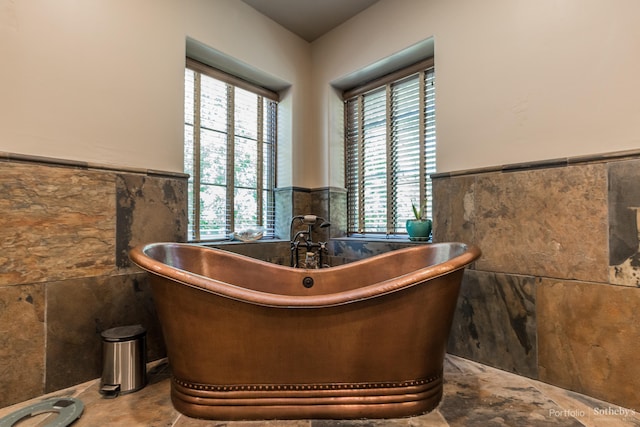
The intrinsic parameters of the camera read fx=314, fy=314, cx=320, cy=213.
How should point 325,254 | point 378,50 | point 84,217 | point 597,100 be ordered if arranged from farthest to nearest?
point 325,254, point 378,50, point 84,217, point 597,100

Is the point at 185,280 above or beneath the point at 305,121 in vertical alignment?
beneath

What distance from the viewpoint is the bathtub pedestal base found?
1.14 metres

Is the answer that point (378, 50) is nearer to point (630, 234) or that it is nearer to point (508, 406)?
Answer: point (630, 234)

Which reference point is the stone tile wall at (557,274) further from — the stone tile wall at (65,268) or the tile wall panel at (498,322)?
the stone tile wall at (65,268)

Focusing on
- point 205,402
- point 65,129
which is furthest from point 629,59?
point 65,129

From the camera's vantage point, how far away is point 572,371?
4.40ft

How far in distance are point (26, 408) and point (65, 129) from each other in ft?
3.75

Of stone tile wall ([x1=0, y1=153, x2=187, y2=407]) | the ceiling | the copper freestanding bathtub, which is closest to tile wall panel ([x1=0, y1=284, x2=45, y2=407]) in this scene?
stone tile wall ([x1=0, y1=153, x2=187, y2=407])

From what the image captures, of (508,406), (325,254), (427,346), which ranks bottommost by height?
(508,406)

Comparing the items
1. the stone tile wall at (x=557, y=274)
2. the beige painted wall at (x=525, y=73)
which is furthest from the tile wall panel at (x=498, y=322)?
the beige painted wall at (x=525, y=73)

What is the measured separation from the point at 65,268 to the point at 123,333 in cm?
38

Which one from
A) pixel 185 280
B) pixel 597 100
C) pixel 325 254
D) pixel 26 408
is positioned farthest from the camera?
pixel 325 254

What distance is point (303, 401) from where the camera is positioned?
1.15 m

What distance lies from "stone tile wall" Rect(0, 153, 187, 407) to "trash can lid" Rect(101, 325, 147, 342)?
10 cm
